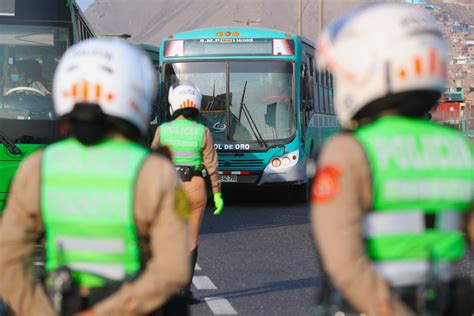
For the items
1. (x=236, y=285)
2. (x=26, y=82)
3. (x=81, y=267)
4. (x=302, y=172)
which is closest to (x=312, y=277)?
(x=236, y=285)

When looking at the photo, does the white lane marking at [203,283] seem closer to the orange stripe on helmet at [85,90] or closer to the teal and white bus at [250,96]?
the orange stripe on helmet at [85,90]

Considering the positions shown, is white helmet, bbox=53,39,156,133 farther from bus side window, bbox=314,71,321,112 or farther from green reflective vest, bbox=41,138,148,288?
bus side window, bbox=314,71,321,112

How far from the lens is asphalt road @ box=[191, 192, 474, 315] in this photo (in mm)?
10039

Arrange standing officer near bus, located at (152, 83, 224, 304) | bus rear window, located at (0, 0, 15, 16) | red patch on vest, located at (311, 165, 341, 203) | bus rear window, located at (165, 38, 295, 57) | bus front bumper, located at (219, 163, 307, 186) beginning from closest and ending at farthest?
1. red patch on vest, located at (311, 165, 341, 203)
2. standing officer near bus, located at (152, 83, 224, 304)
3. bus rear window, located at (0, 0, 15, 16)
4. bus front bumper, located at (219, 163, 307, 186)
5. bus rear window, located at (165, 38, 295, 57)

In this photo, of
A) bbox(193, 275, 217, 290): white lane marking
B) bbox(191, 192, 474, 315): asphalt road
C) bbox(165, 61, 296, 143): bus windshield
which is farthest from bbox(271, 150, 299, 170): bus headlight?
bbox(193, 275, 217, 290): white lane marking

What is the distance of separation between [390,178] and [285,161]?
18.4 meters

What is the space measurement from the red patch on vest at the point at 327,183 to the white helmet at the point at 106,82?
63 cm

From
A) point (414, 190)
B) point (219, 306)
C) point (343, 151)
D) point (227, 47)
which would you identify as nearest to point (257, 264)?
point (219, 306)

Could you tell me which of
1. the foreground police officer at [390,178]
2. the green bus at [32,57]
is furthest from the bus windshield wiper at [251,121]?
the foreground police officer at [390,178]

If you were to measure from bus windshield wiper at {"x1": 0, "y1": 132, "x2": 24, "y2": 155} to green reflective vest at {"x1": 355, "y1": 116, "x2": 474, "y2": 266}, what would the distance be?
11.3 m

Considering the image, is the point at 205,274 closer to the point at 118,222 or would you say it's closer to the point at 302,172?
the point at 118,222

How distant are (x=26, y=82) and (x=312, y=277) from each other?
4.88 meters

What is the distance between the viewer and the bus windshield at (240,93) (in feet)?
72.5

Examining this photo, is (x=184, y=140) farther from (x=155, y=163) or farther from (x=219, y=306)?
(x=155, y=163)
